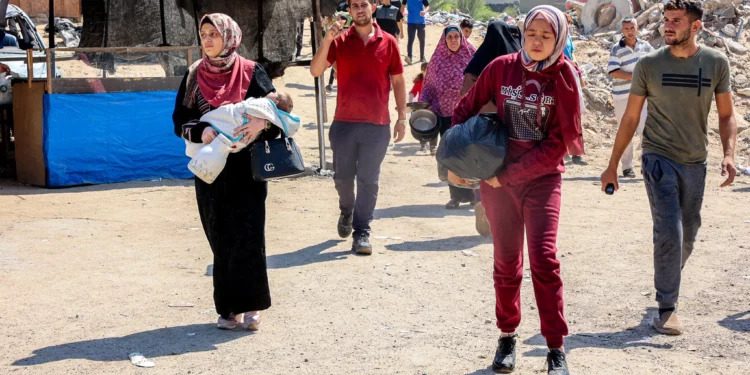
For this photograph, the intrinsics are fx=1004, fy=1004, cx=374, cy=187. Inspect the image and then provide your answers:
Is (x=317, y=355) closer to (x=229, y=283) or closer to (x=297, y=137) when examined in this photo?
(x=229, y=283)

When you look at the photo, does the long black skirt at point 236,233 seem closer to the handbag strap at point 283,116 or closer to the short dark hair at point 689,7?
the handbag strap at point 283,116

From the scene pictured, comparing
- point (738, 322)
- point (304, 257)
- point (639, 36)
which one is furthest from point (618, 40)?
point (738, 322)

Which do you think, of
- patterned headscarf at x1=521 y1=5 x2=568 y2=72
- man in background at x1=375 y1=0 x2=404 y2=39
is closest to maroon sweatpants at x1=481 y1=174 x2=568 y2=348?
patterned headscarf at x1=521 y1=5 x2=568 y2=72

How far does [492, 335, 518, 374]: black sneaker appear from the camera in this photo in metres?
4.75

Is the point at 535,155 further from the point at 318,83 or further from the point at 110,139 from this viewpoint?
the point at 110,139

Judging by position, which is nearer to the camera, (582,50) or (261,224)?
(261,224)

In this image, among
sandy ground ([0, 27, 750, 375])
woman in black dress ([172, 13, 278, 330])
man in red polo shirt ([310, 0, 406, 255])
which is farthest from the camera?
man in red polo shirt ([310, 0, 406, 255])

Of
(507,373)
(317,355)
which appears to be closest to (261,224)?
(317,355)

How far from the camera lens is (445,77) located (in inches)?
372

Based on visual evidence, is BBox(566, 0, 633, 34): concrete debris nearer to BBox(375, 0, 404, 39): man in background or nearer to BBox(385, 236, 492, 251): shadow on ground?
BBox(375, 0, 404, 39): man in background

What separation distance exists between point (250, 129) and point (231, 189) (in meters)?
0.36

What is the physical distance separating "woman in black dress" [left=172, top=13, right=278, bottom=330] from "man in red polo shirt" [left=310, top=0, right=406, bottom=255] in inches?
77.4

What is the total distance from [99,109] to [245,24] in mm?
1873

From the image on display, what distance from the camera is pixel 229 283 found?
5.46 meters
